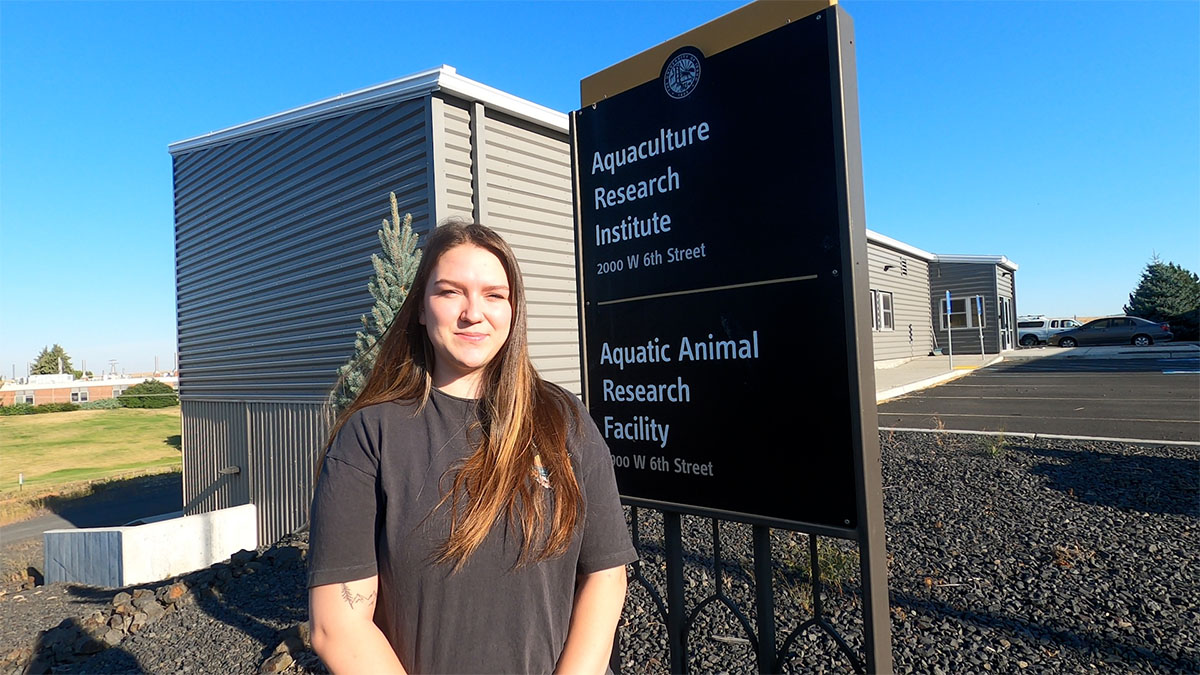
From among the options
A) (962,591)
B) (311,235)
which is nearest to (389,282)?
(311,235)

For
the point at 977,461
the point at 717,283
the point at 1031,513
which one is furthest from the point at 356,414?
the point at 977,461

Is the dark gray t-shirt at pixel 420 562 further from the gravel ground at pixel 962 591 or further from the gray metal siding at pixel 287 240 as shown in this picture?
the gray metal siding at pixel 287 240

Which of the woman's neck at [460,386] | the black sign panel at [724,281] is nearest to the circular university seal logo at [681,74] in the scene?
the black sign panel at [724,281]

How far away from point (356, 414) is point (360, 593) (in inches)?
15.4

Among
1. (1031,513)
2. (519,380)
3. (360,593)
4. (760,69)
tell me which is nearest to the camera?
(360,593)

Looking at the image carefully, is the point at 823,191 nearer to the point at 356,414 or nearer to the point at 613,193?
the point at 613,193

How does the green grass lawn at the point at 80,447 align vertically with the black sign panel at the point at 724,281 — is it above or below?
below

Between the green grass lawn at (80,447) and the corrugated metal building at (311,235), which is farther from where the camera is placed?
the green grass lawn at (80,447)

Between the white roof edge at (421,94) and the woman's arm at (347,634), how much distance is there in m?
6.23

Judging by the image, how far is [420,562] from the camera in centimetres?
136

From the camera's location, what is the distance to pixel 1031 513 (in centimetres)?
468

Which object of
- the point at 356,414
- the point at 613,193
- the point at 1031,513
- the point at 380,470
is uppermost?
the point at 613,193

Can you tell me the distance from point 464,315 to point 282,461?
28.6ft

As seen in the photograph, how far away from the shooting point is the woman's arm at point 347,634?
1.32 meters
